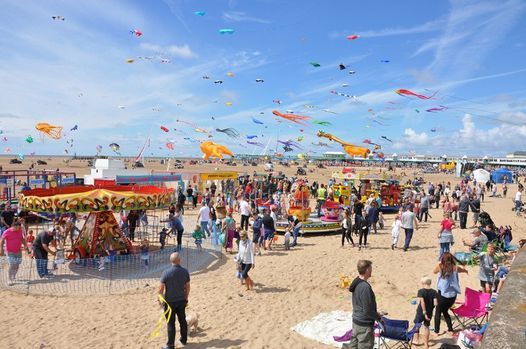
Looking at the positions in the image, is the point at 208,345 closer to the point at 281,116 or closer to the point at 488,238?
the point at 488,238

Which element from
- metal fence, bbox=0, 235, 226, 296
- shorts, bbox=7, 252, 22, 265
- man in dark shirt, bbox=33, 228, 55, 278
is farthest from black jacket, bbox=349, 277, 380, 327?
shorts, bbox=7, 252, 22, 265

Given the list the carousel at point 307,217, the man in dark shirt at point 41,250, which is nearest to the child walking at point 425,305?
the man in dark shirt at point 41,250

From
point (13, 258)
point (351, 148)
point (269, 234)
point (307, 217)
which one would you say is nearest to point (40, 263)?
point (13, 258)

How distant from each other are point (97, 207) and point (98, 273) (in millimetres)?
1722

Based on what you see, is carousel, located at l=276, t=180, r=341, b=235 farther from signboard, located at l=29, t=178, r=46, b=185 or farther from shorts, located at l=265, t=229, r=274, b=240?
signboard, located at l=29, t=178, r=46, b=185

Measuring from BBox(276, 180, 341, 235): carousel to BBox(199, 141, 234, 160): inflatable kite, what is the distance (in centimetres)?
823

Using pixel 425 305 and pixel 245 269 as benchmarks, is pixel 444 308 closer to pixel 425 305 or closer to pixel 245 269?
pixel 425 305

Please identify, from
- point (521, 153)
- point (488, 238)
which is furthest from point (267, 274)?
point (521, 153)

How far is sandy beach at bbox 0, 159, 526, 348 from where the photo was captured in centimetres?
622

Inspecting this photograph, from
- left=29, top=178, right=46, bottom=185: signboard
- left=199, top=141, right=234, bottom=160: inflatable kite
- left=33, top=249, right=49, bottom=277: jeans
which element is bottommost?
left=33, top=249, right=49, bottom=277: jeans

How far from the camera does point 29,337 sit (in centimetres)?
631

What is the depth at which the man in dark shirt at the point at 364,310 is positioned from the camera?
4453 mm

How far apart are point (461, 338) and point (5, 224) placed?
44.5ft

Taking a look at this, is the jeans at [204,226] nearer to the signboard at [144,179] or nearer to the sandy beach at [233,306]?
the sandy beach at [233,306]
